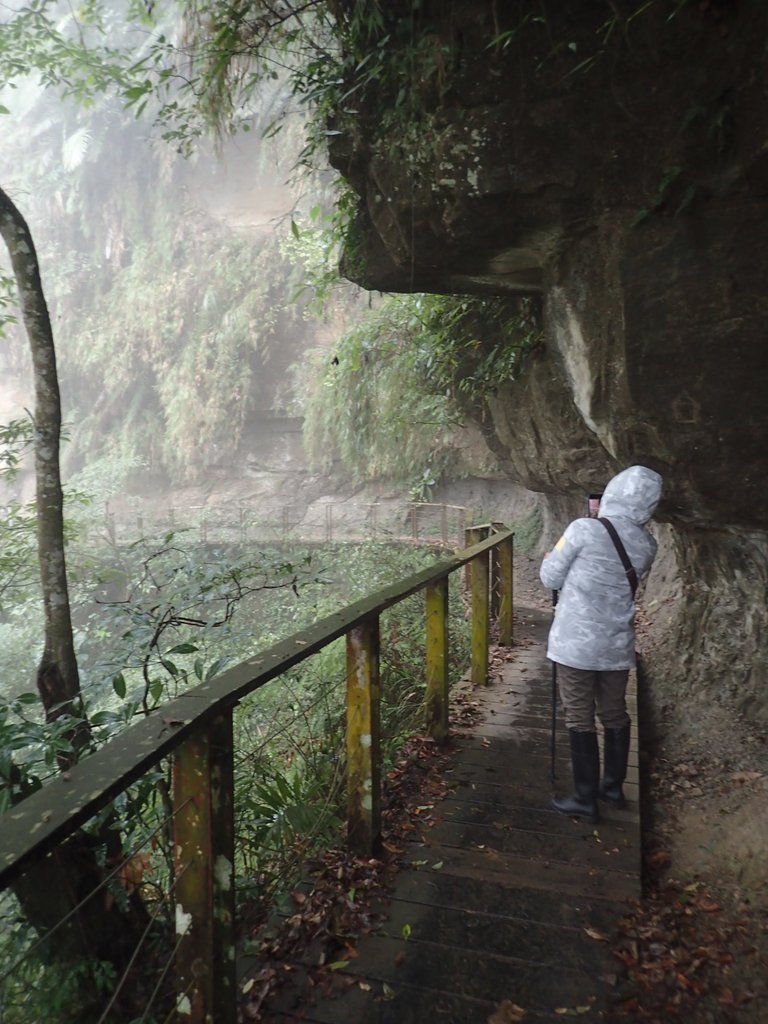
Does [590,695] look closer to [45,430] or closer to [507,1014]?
[507,1014]

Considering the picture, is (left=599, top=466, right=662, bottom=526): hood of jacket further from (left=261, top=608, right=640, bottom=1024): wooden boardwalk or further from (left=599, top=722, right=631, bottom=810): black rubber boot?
(left=261, top=608, right=640, bottom=1024): wooden boardwalk

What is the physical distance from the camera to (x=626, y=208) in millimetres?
4059

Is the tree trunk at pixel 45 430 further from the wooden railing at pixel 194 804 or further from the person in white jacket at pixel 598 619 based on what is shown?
the person in white jacket at pixel 598 619

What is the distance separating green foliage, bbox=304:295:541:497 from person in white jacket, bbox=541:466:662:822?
12.2ft

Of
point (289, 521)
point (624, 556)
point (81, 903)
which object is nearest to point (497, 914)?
point (624, 556)

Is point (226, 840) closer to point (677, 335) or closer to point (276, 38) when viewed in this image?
point (677, 335)

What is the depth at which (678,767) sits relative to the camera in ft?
15.9

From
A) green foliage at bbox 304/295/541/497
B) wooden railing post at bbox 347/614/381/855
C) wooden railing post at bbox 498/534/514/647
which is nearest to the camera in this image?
wooden railing post at bbox 347/614/381/855

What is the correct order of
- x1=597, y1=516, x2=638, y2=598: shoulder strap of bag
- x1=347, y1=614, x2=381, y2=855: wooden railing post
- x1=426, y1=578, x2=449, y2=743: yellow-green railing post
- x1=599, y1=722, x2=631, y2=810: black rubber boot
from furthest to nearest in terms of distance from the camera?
x1=426, y1=578, x2=449, y2=743: yellow-green railing post < x1=599, y1=722, x2=631, y2=810: black rubber boot < x1=597, y1=516, x2=638, y2=598: shoulder strap of bag < x1=347, y1=614, x2=381, y2=855: wooden railing post

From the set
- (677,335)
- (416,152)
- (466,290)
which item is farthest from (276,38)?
(677,335)

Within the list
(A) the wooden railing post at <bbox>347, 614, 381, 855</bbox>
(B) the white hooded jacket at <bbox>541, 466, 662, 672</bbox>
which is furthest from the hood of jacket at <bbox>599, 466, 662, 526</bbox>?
(A) the wooden railing post at <bbox>347, 614, 381, 855</bbox>

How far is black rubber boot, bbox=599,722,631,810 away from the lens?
3648 mm

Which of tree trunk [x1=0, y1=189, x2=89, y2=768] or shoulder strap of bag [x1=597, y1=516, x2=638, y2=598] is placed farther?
tree trunk [x1=0, y1=189, x2=89, y2=768]

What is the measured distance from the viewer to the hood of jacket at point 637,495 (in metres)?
3.53
